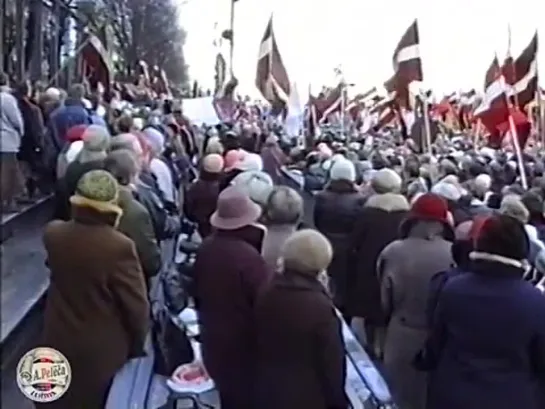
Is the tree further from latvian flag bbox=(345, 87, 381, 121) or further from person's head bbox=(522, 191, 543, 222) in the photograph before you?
person's head bbox=(522, 191, 543, 222)

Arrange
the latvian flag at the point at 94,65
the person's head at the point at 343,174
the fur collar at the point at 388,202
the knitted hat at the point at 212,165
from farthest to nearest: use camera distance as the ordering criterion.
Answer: the latvian flag at the point at 94,65 < the knitted hat at the point at 212,165 < the person's head at the point at 343,174 < the fur collar at the point at 388,202

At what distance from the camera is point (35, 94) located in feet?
63.2

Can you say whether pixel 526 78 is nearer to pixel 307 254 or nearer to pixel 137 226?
pixel 137 226

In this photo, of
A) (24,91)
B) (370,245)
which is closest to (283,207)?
(370,245)

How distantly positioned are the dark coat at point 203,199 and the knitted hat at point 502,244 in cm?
738

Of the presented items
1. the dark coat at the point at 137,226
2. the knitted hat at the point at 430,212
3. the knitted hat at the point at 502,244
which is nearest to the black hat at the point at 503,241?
the knitted hat at the point at 502,244

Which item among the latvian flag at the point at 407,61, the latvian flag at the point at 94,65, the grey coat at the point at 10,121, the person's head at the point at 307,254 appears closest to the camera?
the person's head at the point at 307,254

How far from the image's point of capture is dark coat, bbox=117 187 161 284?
28.7 ft

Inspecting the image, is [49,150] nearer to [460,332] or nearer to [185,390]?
[185,390]

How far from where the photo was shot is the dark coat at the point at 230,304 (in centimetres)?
773

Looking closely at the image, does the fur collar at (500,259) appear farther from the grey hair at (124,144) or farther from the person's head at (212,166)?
the person's head at (212,166)

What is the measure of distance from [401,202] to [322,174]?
7.14 m

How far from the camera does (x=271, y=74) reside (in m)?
23.6

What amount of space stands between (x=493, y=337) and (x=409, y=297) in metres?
2.38
